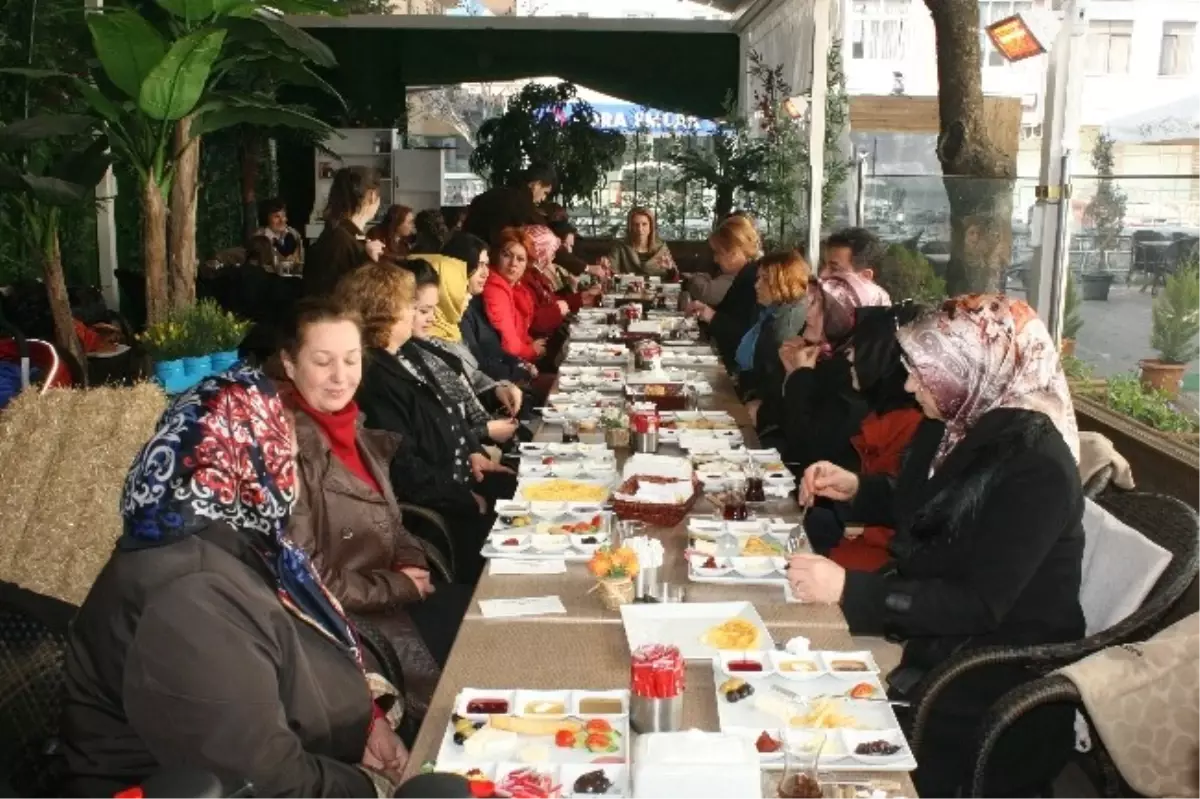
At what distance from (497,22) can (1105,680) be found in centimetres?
1310

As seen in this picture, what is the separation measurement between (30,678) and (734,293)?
215 inches

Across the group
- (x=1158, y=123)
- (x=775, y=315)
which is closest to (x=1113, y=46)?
(x=1158, y=123)

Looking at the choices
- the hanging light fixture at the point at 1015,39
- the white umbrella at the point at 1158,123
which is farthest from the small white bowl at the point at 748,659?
the white umbrella at the point at 1158,123

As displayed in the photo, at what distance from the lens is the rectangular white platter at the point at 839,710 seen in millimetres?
1893

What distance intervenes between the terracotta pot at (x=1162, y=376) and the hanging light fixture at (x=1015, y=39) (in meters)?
1.53

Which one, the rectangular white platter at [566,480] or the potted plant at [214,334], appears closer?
the rectangular white platter at [566,480]

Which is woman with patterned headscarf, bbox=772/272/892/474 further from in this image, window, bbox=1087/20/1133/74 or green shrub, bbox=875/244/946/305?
window, bbox=1087/20/1133/74

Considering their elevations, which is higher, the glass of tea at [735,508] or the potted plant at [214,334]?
Result: the potted plant at [214,334]

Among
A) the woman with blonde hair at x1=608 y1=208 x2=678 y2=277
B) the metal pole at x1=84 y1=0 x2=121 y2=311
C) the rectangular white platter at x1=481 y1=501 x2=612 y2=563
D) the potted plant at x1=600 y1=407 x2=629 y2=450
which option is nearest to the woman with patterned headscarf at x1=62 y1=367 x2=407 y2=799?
the rectangular white platter at x1=481 y1=501 x2=612 y2=563

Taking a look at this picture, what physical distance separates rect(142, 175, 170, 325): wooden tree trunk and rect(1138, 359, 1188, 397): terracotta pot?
382cm

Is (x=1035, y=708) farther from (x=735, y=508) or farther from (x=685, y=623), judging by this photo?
(x=735, y=508)

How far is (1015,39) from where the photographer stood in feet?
18.1

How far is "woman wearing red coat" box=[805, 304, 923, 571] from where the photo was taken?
3.72m

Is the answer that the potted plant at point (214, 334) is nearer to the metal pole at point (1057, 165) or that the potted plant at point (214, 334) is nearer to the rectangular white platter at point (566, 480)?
the rectangular white platter at point (566, 480)
